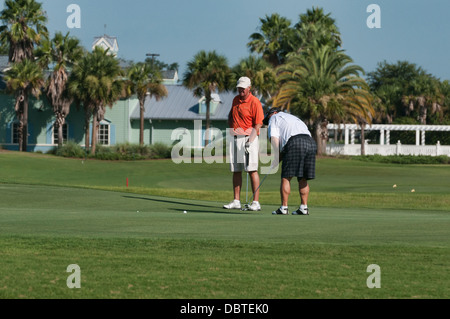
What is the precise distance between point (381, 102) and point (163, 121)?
32.9 meters

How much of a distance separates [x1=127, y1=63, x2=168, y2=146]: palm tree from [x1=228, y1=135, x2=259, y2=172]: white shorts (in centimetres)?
4395

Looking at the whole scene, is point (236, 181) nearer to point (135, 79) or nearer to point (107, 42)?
point (135, 79)

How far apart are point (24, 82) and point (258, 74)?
57.8 feet

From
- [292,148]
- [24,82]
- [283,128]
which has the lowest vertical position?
[292,148]

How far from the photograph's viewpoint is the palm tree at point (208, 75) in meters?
57.5

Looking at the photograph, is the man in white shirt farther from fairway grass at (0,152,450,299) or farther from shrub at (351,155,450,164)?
shrub at (351,155,450,164)

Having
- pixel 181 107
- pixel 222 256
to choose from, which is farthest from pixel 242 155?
pixel 181 107

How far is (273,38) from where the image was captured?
73.2m

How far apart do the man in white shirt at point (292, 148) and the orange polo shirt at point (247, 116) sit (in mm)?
813

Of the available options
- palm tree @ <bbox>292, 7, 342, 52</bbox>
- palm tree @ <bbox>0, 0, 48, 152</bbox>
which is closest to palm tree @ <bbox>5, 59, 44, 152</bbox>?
palm tree @ <bbox>0, 0, 48, 152</bbox>

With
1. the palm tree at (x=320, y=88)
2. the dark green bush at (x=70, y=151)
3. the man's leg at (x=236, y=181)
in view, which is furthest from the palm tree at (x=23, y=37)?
the man's leg at (x=236, y=181)

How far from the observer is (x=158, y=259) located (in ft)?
23.0
